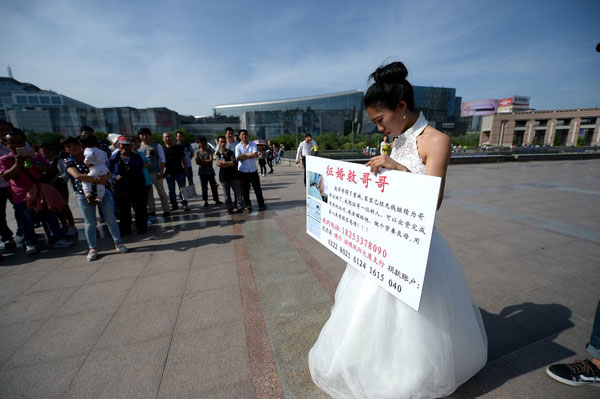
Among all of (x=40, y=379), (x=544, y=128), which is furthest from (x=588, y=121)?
→ (x=40, y=379)

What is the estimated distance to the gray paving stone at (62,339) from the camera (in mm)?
2113

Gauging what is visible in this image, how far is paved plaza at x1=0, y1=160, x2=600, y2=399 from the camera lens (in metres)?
1.81

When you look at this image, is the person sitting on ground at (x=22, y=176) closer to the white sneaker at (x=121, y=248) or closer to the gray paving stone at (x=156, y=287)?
the white sneaker at (x=121, y=248)

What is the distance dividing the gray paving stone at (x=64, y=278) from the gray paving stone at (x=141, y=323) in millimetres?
1175

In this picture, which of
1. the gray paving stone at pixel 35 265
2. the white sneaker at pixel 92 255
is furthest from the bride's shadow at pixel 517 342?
the gray paving stone at pixel 35 265

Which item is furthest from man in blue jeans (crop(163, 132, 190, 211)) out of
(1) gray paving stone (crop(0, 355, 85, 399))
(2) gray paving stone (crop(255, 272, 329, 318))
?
(1) gray paving stone (crop(0, 355, 85, 399))

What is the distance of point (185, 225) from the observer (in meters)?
5.45

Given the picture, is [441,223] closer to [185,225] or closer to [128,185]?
[185,225]

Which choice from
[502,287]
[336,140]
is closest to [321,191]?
[502,287]

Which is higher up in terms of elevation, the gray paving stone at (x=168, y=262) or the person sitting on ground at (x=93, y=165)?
the person sitting on ground at (x=93, y=165)

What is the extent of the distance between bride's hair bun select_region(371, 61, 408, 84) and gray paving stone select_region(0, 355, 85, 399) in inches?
114

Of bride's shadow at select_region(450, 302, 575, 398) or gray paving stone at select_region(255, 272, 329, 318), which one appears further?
gray paving stone at select_region(255, 272, 329, 318)

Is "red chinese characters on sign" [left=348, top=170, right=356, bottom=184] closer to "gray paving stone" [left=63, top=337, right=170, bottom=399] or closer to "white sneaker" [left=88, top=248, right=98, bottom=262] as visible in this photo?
"gray paving stone" [left=63, top=337, right=170, bottom=399]

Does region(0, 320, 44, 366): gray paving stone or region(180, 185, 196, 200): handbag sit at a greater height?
region(180, 185, 196, 200): handbag
